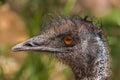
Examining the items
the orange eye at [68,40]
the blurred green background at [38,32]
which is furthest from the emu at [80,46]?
the blurred green background at [38,32]

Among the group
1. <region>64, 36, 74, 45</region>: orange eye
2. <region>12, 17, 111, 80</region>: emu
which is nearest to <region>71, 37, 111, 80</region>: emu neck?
<region>12, 17, 111, 80</region>: emu

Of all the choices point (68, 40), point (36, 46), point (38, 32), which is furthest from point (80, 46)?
point (38, 32)

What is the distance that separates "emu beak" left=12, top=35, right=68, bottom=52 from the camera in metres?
5.78

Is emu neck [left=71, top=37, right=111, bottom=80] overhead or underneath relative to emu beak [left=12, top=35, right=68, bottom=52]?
underneath

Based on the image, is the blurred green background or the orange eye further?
the blurred green background

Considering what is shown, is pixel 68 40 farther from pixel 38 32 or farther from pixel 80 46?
pixel 38 32

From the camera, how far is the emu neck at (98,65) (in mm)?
5934

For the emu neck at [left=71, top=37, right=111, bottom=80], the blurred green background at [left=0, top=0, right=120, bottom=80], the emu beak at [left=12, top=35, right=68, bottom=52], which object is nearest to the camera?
the emu beak at [left=12, top=35, right=68, bottom=52]

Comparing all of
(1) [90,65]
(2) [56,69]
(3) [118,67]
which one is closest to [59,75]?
(3) [118,67]

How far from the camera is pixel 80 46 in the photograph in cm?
599

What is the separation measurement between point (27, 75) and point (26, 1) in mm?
1080

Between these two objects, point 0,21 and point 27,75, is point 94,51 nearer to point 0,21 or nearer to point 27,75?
point 27,75

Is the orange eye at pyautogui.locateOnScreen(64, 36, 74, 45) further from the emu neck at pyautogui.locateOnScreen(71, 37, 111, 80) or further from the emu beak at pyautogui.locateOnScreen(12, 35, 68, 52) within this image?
the emu neck at pyautogui.locateOnScreen(71, 37, 111, 80)

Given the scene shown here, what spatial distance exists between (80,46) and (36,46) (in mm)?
392
